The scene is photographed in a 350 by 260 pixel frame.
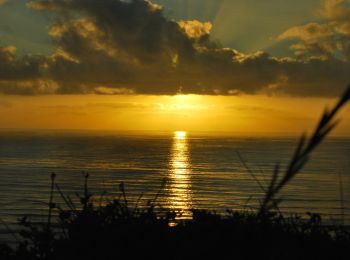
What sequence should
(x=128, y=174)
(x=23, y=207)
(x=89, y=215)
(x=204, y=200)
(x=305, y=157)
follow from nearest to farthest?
(x=305, y=157) < (x=89, y=215) < (x=23, y=207) < (x=204, y=200) < (x=128, y=174)

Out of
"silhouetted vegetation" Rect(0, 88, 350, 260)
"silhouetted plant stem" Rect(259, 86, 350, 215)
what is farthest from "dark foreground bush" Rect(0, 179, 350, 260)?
"silhouetted plant stem" Rect(259, 86, 350, 215)

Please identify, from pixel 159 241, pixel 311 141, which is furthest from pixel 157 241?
pixel 311 141

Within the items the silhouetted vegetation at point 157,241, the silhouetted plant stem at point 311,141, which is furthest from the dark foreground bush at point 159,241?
the silhouetted plant stem at point 311,141

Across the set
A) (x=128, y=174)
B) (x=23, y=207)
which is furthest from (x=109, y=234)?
(x=128, y=174)

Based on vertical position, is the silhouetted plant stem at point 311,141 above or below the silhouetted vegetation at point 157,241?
below

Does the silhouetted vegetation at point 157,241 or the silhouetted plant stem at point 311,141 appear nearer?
the silhouetted plant stem at point 311,141

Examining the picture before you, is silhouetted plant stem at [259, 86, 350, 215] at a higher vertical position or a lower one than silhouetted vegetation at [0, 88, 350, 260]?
lower

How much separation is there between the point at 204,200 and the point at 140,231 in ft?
189

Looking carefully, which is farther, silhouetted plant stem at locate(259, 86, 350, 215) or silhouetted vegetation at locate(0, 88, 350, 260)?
silhouetted vegetation at locate(0, 88, 350, 260)

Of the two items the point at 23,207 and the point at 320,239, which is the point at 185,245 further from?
the point at 23,207

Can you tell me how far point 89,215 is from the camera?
17.6 feet

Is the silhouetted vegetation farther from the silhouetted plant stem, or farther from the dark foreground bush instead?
the silhouetted plant stem

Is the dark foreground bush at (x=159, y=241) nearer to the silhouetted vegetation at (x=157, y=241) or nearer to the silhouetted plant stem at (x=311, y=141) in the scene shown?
the silhouetted vegetation at (x=157, y=241)

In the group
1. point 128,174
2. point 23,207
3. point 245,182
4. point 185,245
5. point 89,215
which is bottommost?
point 185,245
